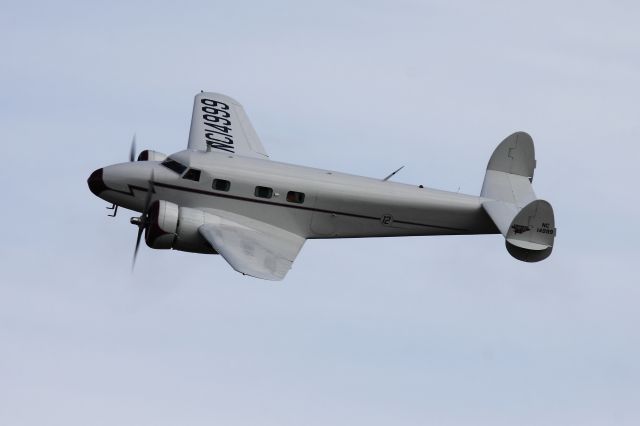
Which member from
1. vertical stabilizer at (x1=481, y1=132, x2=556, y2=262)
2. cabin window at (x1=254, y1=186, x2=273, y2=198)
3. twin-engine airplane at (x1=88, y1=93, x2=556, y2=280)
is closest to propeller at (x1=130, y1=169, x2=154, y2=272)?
twin-engine airplane at (x1=88, y1=93, x2=556, y2=280)

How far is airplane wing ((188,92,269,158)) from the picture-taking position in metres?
39.1

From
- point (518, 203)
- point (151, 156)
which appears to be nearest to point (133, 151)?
point (151, 156)

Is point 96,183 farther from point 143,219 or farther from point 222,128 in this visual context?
point 222,128

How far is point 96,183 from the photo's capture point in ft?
119

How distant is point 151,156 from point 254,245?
450cm

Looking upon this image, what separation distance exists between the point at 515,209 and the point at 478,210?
3.28ft

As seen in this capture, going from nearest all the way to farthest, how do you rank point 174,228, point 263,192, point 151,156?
point 174,228
point 263,192
point 151,156

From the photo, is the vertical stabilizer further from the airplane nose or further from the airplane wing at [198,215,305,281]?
the airplane nose

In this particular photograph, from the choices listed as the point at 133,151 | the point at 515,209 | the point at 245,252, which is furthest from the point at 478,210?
the point at 133,151

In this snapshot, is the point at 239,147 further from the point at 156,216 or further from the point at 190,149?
the point at 156,216

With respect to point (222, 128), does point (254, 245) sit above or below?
below

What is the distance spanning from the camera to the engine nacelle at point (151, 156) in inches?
1480

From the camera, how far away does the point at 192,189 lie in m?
35.8

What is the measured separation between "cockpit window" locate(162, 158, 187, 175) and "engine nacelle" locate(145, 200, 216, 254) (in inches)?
45.8
